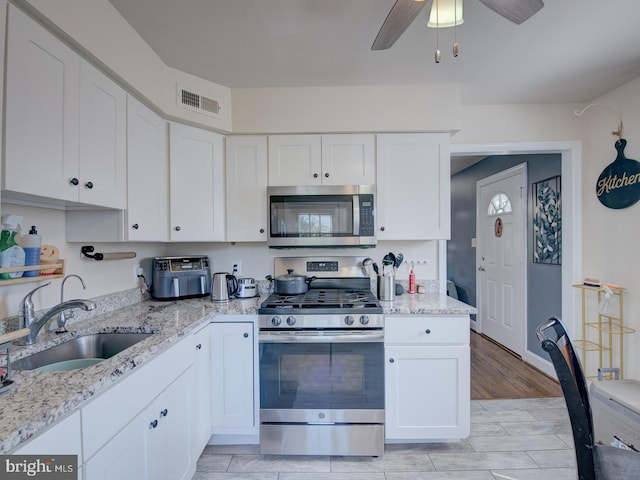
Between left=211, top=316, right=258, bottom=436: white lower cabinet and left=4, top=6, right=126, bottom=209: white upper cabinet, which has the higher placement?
left=4, top=6, right=126, bottom=209: white upper cabinet

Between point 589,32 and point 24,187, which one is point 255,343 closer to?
point 24,187

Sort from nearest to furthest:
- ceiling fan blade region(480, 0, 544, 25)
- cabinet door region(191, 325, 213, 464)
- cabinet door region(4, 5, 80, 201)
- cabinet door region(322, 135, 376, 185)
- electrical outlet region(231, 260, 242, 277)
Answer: cabinet door region(4, 5, 80, 201) → ceiling fan blade region(480, 0, 544, 25) → cabinet door region(191, 325, 213, 464) → cabinet door region(322, 135, 376, 185) → electrical outlet region(231, 260, 242, 277)

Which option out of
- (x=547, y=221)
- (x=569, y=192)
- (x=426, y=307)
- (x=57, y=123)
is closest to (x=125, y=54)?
(x=57, y=123)

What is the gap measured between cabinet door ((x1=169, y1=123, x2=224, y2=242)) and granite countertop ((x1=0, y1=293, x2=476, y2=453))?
52cm

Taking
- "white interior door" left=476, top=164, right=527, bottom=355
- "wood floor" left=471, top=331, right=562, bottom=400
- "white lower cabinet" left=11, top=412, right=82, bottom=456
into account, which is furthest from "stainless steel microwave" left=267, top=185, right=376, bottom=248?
"white interior door" left=476, top=164, right=527, bottom=355

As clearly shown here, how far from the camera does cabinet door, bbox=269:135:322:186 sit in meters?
2.27

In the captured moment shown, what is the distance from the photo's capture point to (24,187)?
1099mm

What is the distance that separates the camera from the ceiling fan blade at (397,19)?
1.21m

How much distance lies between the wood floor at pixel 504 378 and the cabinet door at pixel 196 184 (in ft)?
8.56

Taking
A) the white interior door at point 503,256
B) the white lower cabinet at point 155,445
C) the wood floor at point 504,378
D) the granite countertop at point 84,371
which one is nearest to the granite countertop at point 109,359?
the granite countertop at point 84,371

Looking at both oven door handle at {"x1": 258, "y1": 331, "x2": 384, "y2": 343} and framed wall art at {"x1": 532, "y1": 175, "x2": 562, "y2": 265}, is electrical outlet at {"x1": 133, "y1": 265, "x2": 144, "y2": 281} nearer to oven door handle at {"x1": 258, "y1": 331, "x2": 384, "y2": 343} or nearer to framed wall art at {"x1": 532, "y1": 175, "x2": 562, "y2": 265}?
oven door handle at {"x1": 258, "y1": 331, "x2": 384, "y2": 343}

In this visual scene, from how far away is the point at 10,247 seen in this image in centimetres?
125

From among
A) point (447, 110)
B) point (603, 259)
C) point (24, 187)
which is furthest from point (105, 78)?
point (603, 259)

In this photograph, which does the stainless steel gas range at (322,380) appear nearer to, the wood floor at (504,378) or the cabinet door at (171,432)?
the cabinet door at (171,432)
